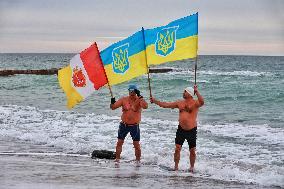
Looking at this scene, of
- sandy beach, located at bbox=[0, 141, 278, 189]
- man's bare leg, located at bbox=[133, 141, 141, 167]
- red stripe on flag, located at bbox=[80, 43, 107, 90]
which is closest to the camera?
A: sandy beach, located at bbox=[0, 141, 278, 189]

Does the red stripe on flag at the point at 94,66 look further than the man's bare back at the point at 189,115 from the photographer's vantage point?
Yes

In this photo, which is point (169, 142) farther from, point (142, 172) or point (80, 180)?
point (80, 180)

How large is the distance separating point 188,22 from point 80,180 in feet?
13.0

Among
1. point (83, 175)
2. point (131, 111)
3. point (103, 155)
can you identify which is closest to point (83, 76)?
point (131, 111)

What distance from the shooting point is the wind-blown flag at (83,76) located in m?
10.3

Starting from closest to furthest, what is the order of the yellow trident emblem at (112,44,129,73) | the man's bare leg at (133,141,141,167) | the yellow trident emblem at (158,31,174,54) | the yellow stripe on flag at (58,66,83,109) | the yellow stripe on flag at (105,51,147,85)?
the yellow trident emblem at (158,31,174,54), the yellow stripe on flag at (105,51,147,85), the yellow trident emblem at (112,44,129,73), the yellow stripe on flag at (58,66,83,109), the man's bare leg at (133,141,141,167)

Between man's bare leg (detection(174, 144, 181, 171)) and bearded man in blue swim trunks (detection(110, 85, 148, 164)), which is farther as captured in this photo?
bearded man in blue swim trunks (detection(110, 85, 148, 164))

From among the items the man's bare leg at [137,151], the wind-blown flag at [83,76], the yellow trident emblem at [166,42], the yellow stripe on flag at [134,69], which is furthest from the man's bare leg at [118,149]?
the yellow trident emblem at [166,42]

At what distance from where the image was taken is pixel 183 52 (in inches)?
382

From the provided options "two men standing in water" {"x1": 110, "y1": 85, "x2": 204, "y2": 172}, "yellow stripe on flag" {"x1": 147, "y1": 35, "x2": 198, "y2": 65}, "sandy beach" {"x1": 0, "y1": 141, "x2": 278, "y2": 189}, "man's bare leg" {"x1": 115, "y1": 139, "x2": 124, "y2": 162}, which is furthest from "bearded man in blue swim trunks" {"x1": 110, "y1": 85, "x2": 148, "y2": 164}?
"yellow stripe on flag" {"x1": 147, "y1": 35, "x2": 198, "y2": 65}

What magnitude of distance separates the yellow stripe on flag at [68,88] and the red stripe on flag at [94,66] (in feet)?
1.43

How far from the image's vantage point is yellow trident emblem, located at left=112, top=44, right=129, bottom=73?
10.2 m

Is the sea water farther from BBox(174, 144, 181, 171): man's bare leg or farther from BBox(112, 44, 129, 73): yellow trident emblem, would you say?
BBox(112, 44, 129, 73): yellow trident emblem

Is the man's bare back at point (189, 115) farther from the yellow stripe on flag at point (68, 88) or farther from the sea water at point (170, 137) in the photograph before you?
the yellow stripe on flag at point (68, 88)
